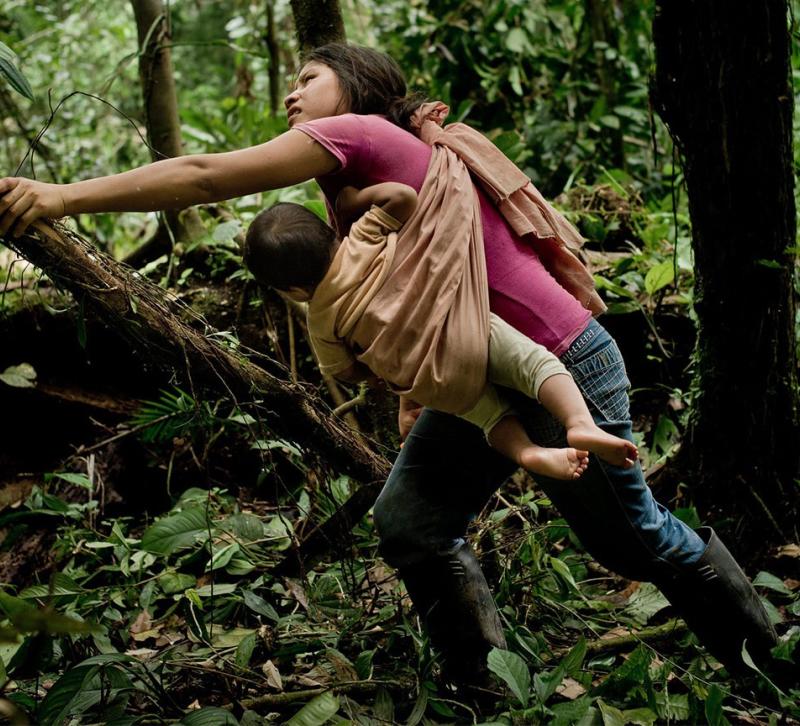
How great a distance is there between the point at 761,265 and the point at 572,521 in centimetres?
106

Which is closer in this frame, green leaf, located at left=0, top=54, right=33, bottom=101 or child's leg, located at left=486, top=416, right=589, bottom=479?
child's leg, located at left=486, top=416, right=589, bottom=479

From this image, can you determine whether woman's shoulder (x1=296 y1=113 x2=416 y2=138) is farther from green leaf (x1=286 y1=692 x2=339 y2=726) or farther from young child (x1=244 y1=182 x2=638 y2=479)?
green leaf (x1=286 y1=692 x2=339 y2=726)

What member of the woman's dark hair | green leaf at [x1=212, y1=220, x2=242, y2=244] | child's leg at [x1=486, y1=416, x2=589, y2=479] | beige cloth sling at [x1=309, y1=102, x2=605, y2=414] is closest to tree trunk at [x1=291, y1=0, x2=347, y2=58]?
the woman's dark hair

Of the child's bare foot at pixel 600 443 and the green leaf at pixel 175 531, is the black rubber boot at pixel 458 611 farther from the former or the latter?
the green leaf at pixel 175 531

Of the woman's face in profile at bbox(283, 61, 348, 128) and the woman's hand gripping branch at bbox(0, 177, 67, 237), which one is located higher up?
the woman's face in profile at bbox(283, 61, 348, 128)

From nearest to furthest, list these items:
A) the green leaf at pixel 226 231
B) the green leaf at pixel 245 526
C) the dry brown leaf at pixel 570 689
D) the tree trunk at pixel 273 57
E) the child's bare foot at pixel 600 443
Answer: the child's bare foot at pixel 600 443 → the dry brown leaf at pixel 570 689 → the green leaf at pixel 245 526 → the green leaf at pixel 226 231 → the tree trunk at pixel 273 57

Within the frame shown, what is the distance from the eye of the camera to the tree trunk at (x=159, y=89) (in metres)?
3.92

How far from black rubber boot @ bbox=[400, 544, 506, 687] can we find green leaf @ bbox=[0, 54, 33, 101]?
57.3 inches

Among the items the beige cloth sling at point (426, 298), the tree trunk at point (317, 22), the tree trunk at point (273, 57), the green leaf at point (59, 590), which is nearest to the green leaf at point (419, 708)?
the beige cloth sling at point (426, 298)

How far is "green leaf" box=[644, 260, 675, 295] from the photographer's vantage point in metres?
3.32

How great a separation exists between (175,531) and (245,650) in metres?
0.53

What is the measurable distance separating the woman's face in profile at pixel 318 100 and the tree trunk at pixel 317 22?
1008 mm

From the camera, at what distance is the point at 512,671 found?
202cm

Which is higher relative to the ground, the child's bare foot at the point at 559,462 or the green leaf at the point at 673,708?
the child's bare foot at the point at 559,462
